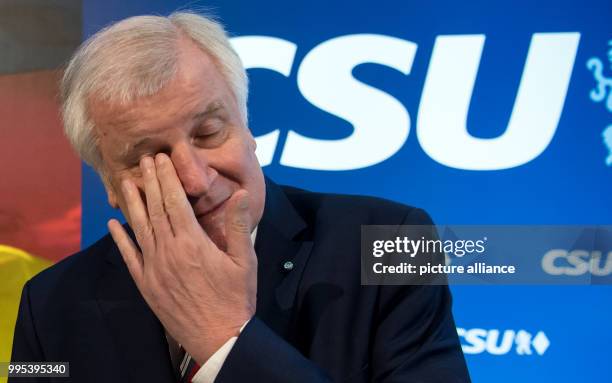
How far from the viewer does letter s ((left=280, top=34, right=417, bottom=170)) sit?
2.44m

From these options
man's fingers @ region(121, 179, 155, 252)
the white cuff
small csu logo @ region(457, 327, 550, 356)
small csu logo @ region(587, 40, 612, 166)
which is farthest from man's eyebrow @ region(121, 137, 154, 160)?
small csu logo @ region(587, 40, 612, 166)

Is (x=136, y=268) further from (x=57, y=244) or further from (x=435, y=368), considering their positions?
(x=57, y=244)

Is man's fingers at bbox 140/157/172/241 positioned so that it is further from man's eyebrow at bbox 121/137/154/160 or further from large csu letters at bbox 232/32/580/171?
large csu letters at bbox 232/32/580/171

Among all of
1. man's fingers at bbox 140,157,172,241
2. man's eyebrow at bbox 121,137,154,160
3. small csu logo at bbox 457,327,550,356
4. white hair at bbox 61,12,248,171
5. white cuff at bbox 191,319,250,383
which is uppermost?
white hair at bbox 61,12,248,171

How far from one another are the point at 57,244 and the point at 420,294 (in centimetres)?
153

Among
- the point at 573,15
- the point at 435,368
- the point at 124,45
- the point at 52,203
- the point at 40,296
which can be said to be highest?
the point at 573,15

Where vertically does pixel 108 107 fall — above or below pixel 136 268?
above

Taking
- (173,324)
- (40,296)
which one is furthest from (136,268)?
(40,296)

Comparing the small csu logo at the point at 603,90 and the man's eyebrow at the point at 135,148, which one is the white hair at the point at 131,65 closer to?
the man's eyebrow at the point at 135,148

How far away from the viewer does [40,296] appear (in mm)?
1718

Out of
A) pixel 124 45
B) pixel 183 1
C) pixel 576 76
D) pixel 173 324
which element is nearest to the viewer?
pixel 173 324

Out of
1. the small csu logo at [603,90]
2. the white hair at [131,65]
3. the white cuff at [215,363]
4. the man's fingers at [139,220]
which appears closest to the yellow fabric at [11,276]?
the white hair at [131,65]

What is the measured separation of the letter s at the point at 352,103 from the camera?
2.44 meters

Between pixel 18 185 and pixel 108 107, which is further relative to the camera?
pixel 18 185
